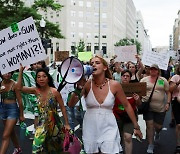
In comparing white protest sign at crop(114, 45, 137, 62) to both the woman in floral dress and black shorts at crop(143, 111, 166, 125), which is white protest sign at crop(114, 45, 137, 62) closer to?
black shorts at crop(143, 111, 166, 125)

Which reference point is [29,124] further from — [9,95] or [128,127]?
[128,127]

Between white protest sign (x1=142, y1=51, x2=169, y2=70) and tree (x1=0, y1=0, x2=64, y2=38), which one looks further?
tree (x1=0, y1=0, x2=64, y2=38)

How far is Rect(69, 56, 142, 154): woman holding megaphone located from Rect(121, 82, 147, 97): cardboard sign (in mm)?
1249

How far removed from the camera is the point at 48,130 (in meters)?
4.58

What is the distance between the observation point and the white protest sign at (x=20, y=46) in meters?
5.13

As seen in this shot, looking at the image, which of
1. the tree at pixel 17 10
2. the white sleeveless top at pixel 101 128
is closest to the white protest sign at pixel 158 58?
the white sleeveless top at pixel 101 128

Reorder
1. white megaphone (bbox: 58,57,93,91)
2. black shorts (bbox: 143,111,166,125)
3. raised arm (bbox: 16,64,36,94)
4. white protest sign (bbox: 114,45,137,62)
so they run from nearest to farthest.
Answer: white megaphone (bbox: 58,57,93,91), raised arm (bbox: 16,64,36,94), black shorts (bbox: 143,111,166,125), white protest sign (bbox: 114,45,137,62)

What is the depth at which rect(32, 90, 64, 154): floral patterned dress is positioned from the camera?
452 cm

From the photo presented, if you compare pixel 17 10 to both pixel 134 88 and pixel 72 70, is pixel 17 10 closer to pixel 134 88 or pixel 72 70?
pixel 134 88

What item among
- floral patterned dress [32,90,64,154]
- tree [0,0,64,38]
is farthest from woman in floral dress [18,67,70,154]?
tree [0,0,64,38]

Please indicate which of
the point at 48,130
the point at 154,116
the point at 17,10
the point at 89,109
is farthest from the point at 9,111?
the point at 17,10

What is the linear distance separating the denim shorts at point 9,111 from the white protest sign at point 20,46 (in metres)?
0.65

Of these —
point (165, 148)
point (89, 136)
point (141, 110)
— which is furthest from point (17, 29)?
point (165, 148)

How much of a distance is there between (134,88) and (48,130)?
59.3 inches
